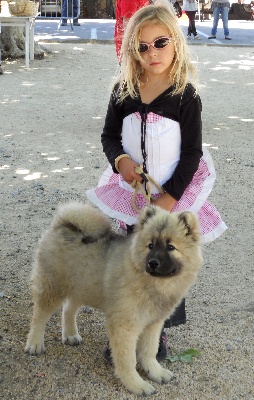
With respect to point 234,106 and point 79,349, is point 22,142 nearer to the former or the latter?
point 234,106

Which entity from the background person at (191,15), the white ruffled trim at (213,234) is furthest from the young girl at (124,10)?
the background person at (191,15)

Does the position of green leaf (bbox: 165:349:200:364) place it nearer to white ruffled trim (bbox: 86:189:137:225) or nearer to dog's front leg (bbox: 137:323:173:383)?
dog's front leg (bbox: 137:323:173:383)

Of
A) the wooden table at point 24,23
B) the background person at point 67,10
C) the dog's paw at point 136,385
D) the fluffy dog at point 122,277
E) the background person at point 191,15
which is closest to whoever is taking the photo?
the fluffy dog at point 122,277

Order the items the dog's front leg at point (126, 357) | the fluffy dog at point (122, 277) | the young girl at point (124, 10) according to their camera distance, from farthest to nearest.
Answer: the young girl at point (124, 10) < the dog's front leg at point (126, 357) < the fluffy dog at point (122, 277)

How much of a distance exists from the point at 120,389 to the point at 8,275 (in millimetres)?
1656

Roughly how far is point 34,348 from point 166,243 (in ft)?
3.76

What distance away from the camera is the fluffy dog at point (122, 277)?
327 centimetres

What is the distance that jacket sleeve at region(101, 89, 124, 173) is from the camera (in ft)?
12.4

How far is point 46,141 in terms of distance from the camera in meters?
8.81

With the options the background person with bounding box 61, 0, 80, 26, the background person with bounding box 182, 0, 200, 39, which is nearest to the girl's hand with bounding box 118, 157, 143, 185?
the background person with bounding box 182, 0, 200, 39

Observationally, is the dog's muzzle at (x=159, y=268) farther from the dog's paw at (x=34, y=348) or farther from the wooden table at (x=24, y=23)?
the wooden table at (x=24, y=23)

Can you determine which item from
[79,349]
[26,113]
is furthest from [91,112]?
[79,349]

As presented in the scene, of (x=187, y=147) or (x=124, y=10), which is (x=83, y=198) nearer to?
(x=124, y=10)

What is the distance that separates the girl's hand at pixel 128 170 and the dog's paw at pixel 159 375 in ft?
3.38
